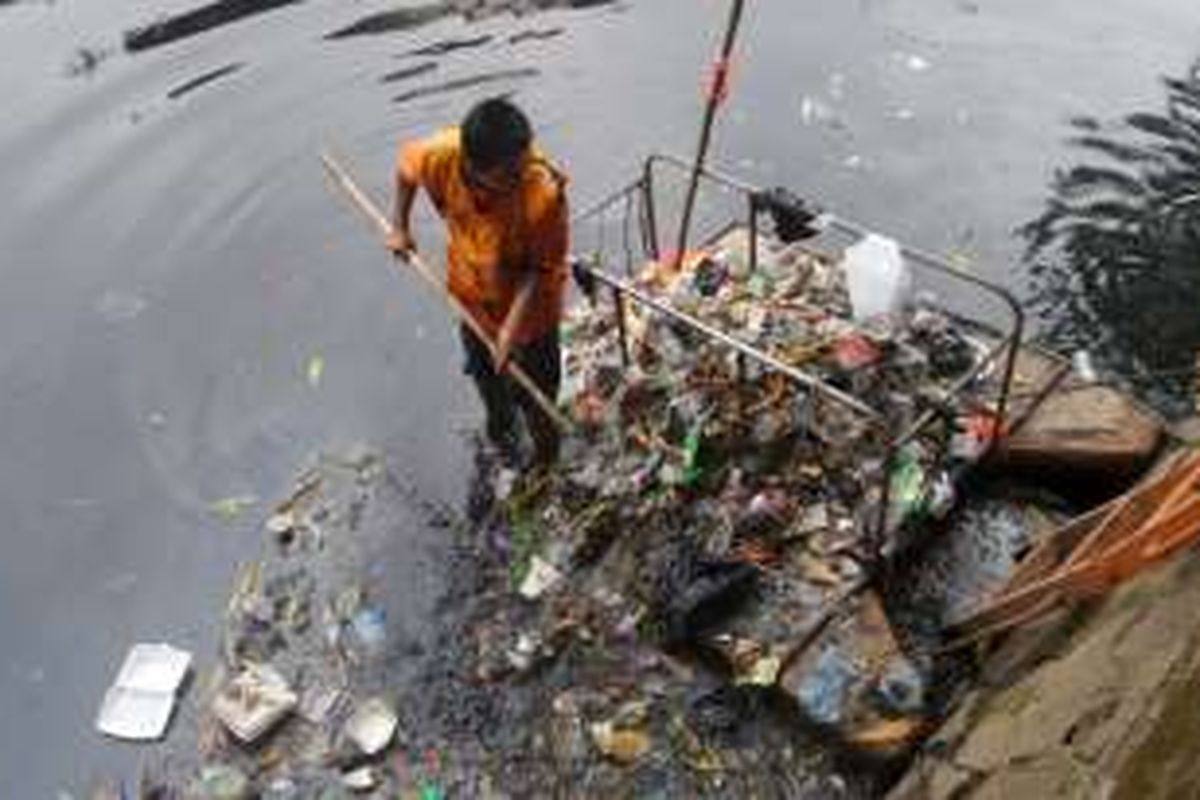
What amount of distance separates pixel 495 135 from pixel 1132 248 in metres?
4.36

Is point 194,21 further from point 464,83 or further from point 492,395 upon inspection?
point 492,395

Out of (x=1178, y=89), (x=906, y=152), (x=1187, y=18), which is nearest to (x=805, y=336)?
(x=906, y=152)

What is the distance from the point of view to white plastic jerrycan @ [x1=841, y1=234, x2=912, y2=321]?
5742mm

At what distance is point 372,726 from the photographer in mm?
5621

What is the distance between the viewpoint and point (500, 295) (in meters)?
5.79

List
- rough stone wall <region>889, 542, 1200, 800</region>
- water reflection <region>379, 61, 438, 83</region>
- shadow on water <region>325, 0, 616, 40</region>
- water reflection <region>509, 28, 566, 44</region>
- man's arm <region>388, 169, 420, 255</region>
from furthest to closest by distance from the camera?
shadow on water <region>325, 0, 616, 40</region> < water reflection <region>509, 28, 566, 44</region> < water reflection <region>379, 61, 438, 83</region> < man's arm <region>388, 169, 420, 255</region> < rough stone wall <region>889, 542, 1200, 800</region>

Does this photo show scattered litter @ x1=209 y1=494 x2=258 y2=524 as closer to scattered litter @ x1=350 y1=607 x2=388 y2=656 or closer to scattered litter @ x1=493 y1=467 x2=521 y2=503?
scattered litter @ x1=350 y1=607 x2=388 y2=656

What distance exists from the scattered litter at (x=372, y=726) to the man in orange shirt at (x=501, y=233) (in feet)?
4.66

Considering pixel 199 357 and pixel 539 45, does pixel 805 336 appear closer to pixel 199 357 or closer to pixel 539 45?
pixel 199 357

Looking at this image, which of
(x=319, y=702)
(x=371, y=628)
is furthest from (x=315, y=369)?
(x=319, y=702)

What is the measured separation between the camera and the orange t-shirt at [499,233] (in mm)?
5375

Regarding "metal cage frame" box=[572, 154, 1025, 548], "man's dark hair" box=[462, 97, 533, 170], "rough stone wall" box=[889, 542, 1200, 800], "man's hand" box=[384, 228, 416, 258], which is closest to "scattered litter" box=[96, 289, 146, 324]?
→ "man's hand" box=[384, 228, 416, 258]

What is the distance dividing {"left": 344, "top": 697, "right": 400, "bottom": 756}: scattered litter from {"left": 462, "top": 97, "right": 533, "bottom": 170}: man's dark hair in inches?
85.5

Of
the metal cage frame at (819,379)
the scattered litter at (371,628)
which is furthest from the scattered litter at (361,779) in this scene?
the metal cage frame at (819,379)
